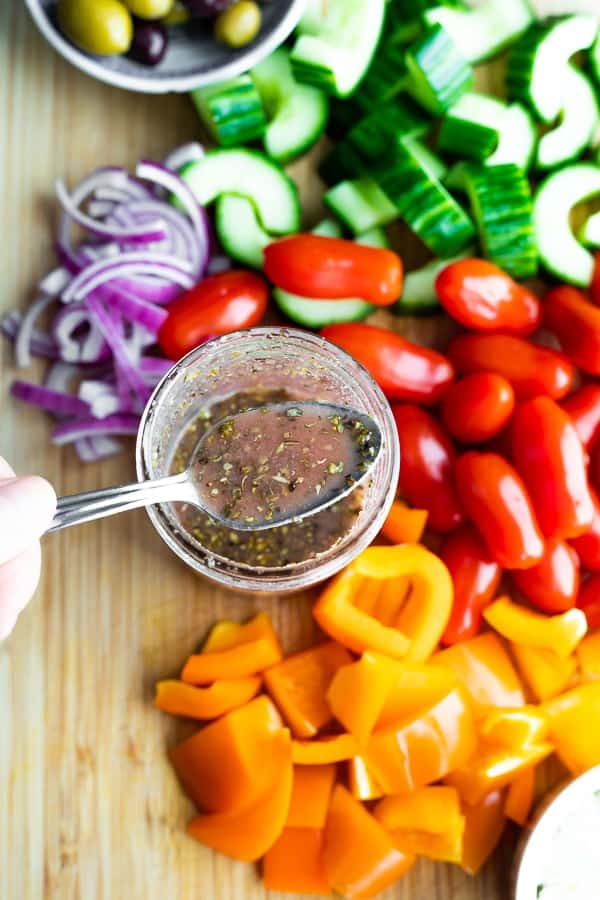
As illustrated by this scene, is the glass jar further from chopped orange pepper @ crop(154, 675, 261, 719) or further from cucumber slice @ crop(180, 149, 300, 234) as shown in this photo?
cucumber slice @ crop(180, 149, 300, 234)

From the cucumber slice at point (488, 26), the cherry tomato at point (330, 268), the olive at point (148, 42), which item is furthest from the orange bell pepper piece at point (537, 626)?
the olive at point (148, 42)

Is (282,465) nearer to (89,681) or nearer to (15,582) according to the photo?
(15,582)

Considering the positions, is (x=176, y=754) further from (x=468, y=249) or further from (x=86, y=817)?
(x=468, y=249)

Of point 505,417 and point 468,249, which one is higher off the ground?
point 468,249

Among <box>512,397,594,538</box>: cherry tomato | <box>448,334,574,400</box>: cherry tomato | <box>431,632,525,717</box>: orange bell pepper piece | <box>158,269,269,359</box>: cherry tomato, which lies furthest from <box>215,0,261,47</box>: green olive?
<box>431,632,525,717</box>: orange bell pepper piece

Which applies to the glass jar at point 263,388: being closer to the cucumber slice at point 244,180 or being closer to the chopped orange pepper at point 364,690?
the chopped orange pepper at point 364,690

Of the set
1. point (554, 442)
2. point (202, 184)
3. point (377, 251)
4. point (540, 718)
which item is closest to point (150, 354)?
point (202, 184)
